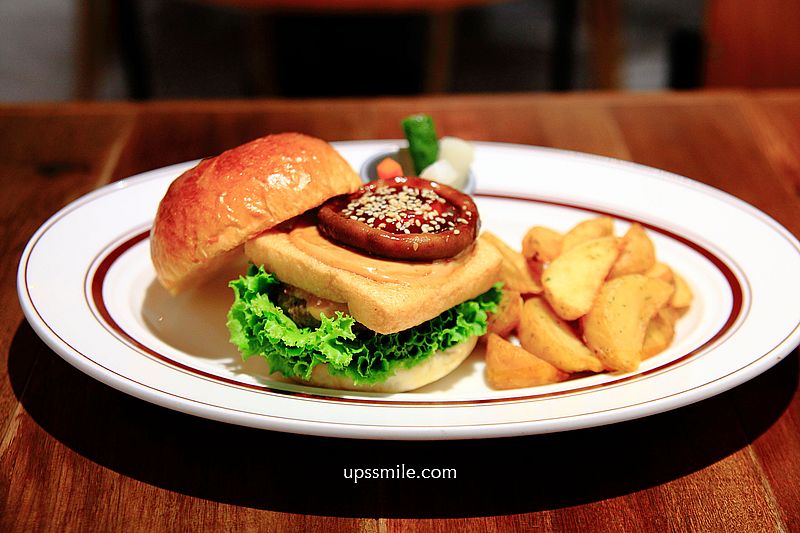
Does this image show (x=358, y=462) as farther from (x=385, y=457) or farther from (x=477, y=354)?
(x=477, y=354)

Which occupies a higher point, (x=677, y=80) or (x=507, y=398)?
(x=507, y=398)

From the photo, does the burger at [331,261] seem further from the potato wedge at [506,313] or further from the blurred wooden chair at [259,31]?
the blurred wooden chair at [259,31]

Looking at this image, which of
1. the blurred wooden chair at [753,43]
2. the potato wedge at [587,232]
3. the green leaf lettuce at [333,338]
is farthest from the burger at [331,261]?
the blurred wooden chair at [753,43]

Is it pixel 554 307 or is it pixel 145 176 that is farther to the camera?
pixel 145 176

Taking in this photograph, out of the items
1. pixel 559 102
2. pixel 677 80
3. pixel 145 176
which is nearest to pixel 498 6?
pixel 677 80

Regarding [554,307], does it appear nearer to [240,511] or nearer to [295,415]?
[295,415]

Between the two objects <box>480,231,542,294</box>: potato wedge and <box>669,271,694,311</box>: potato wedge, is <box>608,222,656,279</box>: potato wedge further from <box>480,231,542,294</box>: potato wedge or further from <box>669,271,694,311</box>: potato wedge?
<box>480,231,542,294</box>: potato wedge
